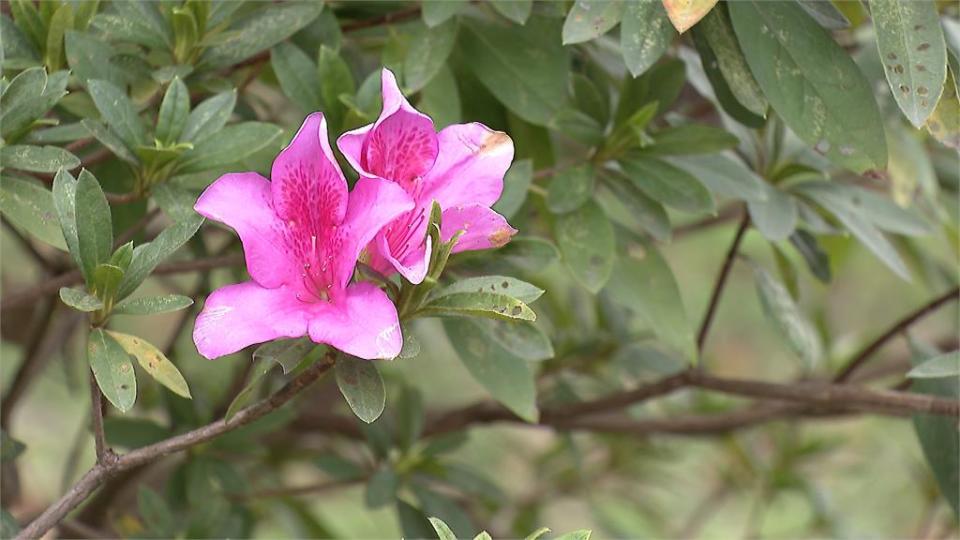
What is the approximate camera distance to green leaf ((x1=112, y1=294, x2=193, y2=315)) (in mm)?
682

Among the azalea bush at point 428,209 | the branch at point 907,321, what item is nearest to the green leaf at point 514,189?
the azalea bush at point 428,209

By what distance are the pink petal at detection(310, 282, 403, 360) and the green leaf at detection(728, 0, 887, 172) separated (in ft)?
1.17

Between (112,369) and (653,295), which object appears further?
(653,295)

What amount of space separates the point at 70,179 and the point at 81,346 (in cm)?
134

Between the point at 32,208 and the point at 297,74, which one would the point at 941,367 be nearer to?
the point at 297,74

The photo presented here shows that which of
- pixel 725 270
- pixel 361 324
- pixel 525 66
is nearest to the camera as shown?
pixel 361 324

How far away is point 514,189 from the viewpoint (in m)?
0.91

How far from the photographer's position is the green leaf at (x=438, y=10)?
881 millimetres


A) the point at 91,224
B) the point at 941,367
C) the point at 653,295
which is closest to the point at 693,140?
the point at 653,295

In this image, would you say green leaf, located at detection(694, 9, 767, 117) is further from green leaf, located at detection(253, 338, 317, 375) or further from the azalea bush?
green leaf, located at detection(253, 338, 317, 375)

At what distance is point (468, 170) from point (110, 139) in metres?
0.26

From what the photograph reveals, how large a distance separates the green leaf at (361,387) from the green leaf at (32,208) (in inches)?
8.5

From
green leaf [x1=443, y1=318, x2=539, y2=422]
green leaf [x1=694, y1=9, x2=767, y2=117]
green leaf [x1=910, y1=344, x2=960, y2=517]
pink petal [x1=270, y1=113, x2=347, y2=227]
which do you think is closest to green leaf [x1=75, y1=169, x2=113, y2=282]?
pink petal [x1=270, y1=113, x2=347, y2=227]

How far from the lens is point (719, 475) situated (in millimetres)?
1873
